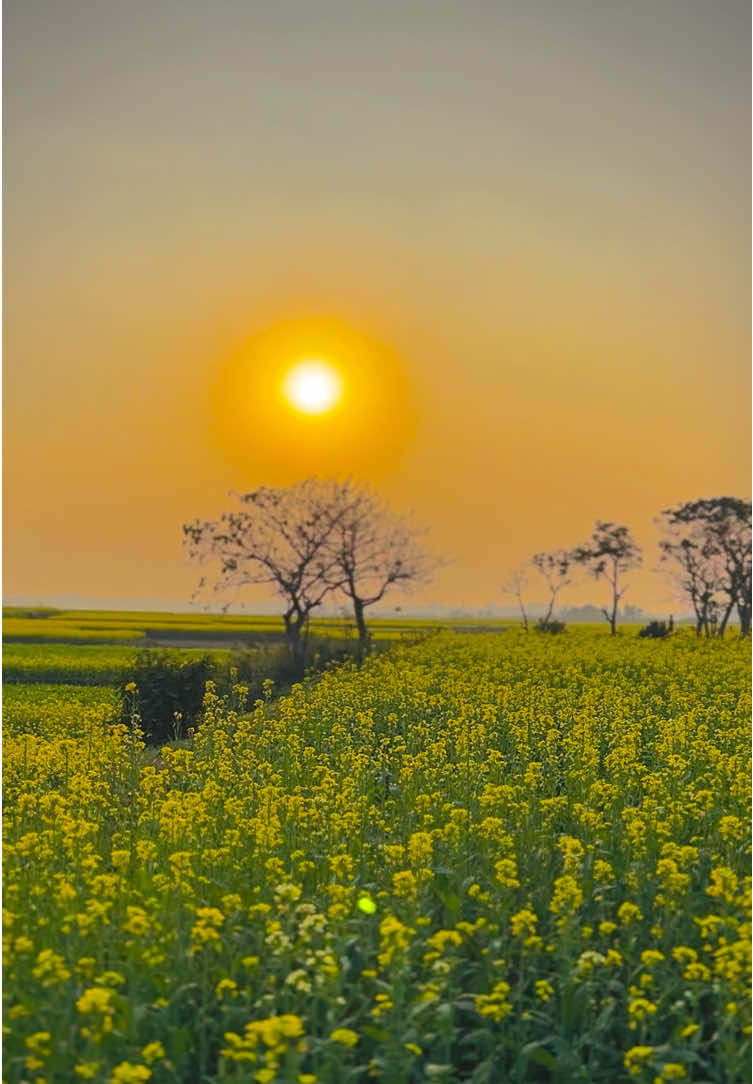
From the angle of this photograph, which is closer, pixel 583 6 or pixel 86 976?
pixel 86 976

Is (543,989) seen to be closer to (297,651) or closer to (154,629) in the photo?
(297,651)

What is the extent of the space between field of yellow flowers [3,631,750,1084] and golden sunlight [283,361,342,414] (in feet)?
22.2

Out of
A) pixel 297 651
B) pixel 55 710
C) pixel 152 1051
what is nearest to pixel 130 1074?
pixel 152 1051

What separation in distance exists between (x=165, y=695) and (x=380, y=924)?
40.3 feet

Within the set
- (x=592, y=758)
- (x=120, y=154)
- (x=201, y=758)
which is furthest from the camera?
(x=201, y=758)

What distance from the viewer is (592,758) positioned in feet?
27.4

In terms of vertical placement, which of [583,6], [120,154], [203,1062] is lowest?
[203,1062]

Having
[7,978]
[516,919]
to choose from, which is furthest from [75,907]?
[516,919]

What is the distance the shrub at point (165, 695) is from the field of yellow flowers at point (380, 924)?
7.42 m

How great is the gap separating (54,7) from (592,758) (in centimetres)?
652

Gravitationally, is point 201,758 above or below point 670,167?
below

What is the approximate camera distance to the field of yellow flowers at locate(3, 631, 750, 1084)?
13.8 feet

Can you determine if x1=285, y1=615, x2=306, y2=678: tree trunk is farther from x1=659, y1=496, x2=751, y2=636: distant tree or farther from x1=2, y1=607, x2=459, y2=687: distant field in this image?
x1=659, y1=496, x2=751, y2=636: distant tree

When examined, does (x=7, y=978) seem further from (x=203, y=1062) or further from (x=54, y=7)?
(x=54, y=7)
